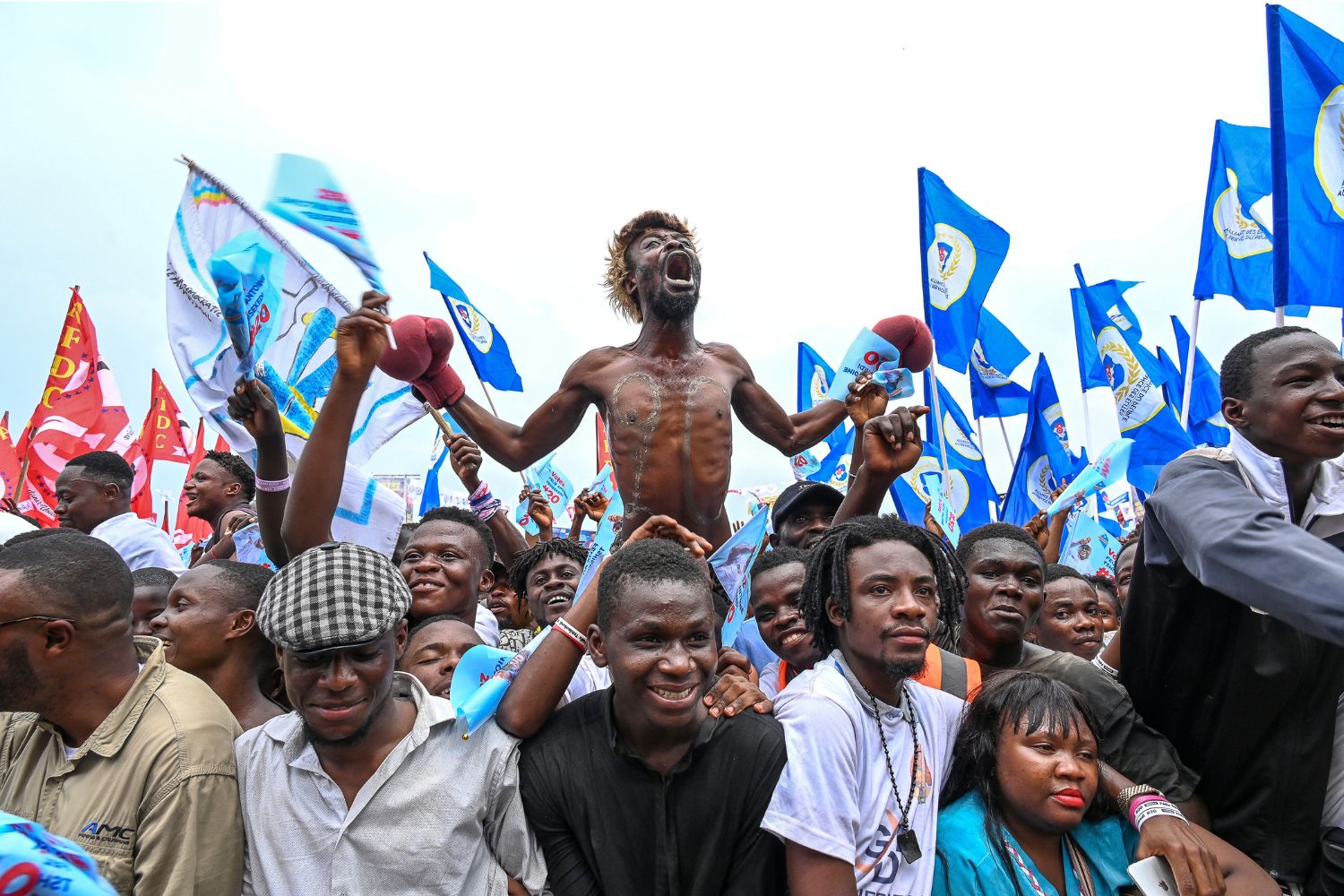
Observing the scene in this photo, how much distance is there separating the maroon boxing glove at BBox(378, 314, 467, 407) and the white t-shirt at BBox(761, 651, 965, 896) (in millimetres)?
2191

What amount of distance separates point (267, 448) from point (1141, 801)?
3161 mm

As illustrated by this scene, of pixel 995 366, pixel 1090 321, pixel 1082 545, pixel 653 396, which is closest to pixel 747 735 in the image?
pixel 653 396

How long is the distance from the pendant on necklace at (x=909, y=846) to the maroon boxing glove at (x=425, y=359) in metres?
2.63

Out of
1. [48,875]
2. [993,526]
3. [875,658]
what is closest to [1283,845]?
[875,658]

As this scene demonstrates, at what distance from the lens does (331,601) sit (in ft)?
7.93

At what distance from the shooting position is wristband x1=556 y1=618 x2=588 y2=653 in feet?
8.61

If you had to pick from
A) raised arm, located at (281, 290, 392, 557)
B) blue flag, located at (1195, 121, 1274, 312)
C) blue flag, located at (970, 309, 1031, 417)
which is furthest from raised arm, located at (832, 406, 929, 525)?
blue flag, located at (970, 309, 1031, 417)

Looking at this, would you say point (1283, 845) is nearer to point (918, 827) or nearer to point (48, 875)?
point (918, 827)

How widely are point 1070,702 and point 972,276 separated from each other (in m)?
5.63

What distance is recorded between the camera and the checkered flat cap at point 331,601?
93.8 inches

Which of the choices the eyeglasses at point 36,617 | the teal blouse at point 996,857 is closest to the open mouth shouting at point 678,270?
the teal blouse at point 996,857

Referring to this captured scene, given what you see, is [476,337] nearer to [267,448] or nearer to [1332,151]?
[267,448]

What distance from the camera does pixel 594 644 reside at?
3059 mm

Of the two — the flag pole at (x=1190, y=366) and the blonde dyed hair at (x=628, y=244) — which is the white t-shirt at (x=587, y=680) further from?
the flag pole at (x=1190, y=366)
